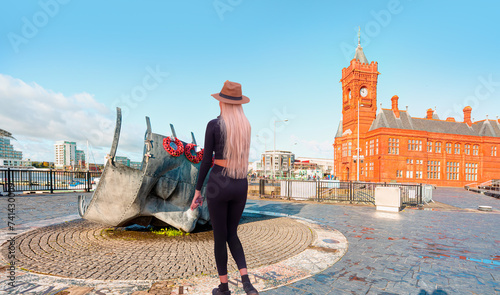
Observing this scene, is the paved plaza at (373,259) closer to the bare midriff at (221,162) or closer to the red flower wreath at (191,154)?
the bare midriff at (221,162)

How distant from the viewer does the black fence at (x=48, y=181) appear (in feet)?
52.5

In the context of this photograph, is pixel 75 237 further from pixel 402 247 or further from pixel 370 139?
pixel 370 139

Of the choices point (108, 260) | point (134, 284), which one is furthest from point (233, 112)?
point (108, 260)

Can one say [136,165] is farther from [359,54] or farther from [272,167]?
[359,54]

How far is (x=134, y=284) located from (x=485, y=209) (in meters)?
15.8

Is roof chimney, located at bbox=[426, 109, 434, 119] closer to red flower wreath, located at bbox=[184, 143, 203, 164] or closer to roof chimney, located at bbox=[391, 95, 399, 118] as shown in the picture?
roof chimney, located at bbox=[391, 95, 399, 118]

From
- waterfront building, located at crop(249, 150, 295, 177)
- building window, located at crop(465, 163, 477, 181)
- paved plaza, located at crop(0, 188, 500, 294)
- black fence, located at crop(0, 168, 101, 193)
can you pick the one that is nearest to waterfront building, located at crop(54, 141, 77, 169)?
waterfront building, located at crop(249, 150, 295, 177)

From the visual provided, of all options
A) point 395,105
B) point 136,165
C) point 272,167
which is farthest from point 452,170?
point 136,165

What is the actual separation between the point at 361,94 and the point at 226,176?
50401mm

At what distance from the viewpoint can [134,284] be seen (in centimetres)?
321

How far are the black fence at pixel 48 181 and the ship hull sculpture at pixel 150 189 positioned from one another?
13624 mm

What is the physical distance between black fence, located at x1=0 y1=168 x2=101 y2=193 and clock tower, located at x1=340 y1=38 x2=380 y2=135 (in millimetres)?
41683

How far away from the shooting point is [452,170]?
4112cm

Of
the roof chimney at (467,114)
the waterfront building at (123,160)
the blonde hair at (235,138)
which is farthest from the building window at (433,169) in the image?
the blonde hair at (235,138)
